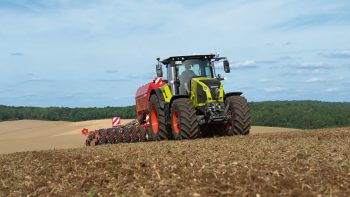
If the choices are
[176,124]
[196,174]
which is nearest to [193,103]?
[176,124]

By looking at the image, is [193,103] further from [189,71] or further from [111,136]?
[111,136]

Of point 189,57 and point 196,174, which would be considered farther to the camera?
point 189,57

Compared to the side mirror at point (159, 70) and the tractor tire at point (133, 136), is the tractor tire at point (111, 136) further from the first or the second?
the side mirror at point (159, 70)

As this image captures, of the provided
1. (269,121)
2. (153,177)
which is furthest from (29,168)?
(269,121)

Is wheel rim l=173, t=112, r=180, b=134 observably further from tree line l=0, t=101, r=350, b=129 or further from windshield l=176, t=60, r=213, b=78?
tree line l=0, t=101, r=350, b=129

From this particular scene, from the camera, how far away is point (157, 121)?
17.3m

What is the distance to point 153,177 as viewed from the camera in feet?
23.1

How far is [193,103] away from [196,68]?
1410 mm

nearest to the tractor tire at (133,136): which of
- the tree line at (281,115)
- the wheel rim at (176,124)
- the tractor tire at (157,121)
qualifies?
the tractor tire at (157,121)

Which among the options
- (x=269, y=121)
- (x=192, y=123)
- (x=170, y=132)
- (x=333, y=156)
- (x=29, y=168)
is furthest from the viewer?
(x=269, y=121)

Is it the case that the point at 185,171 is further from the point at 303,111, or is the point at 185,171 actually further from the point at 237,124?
the point at 303,111

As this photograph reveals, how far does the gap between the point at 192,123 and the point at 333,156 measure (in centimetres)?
671

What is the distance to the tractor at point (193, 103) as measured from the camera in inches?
595

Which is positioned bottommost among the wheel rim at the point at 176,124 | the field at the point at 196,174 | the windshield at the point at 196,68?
the field at the point at 196,174
